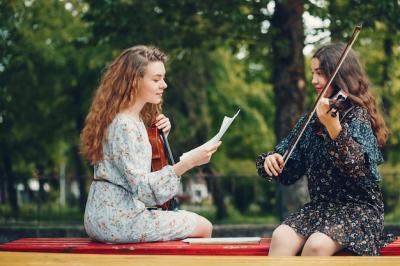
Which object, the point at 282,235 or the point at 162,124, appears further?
the point at 162,124

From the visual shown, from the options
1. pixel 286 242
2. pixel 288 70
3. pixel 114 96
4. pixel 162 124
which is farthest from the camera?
pixel 288 70

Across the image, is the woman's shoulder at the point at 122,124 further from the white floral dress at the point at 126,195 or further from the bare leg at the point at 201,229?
the bare leg at the point at 201,229

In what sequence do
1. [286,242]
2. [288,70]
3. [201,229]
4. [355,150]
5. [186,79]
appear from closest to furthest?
[355,150] → [286,242] → [201,229] → [288,70] → [186,79]

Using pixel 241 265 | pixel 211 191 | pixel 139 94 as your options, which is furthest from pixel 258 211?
pixel 241 265

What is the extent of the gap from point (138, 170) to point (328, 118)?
3.74ft

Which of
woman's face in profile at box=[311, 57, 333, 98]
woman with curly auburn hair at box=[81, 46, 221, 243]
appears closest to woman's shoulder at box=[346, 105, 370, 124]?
woman's face in profile at box=[311, 57, 333, 98]

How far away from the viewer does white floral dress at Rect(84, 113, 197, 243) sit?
4.73m

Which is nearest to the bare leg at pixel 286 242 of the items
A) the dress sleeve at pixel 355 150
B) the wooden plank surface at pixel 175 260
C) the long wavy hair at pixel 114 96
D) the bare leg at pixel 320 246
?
the bare leg at pixel 320 246

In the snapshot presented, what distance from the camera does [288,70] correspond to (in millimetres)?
12094

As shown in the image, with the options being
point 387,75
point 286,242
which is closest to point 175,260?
point 286,242

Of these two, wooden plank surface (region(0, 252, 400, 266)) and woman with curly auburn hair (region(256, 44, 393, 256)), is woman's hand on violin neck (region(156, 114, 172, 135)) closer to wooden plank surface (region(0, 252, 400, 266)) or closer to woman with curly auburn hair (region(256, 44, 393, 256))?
woman with curly auburn hair (region(256, 44, 393, 256))

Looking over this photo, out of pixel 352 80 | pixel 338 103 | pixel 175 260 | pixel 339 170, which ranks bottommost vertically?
pixel 175 260

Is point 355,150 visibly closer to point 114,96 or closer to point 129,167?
point 129,167

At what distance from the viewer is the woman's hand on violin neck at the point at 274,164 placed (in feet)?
15.2
